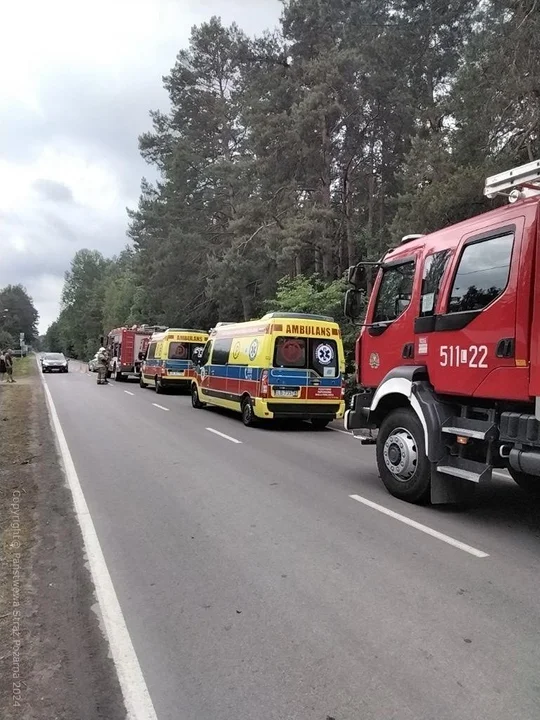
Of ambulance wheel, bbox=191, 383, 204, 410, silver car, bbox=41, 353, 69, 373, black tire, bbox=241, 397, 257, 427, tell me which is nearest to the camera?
black tire, bbox=241, 397, 257, 427

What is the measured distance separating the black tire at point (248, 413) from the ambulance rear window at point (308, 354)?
4.11 feet

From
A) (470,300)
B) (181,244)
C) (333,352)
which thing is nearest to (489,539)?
(470,300)

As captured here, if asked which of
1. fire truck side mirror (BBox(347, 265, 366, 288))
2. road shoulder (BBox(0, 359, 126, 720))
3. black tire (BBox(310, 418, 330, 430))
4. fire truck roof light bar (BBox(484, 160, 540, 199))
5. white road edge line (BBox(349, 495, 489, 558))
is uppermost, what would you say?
fire truck roof light bar (BBox(484, 160, 540, 199))

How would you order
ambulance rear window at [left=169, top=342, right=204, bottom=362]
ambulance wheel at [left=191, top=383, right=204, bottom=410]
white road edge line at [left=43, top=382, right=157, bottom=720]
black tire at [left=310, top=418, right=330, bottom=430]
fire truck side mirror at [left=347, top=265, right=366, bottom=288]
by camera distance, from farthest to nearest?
1. ambulance rear window at [left=169, top=342, right=204, bottom=362]
2. ambulance wheel at [left=191, top=383, right=204, bottom=410]
3. black tire at [left=310, top=418, right=330, bottom=430]
4. fire truck side mirror at [left=347, top=265, right=366, bottom=288]
5. white road edge line at [left=43, top=382, right=157, bottom=720]

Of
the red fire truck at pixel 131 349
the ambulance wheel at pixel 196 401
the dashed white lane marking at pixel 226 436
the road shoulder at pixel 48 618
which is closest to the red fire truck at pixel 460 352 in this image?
the road shoulder at pixel 48 618

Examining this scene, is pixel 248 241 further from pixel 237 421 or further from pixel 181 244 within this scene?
pixel 237 421

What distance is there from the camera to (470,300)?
19.5 feet

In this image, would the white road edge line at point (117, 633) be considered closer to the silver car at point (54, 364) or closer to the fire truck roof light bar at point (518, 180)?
the fire truck roof light bar at point (518, 180)

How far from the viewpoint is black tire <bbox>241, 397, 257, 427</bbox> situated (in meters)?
13.5

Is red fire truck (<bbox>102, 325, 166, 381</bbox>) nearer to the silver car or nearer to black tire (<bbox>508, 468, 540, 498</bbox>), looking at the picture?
the silver car

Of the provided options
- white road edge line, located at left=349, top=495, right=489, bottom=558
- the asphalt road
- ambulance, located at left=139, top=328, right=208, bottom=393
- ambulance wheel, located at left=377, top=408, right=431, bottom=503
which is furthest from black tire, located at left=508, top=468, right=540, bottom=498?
ambulance, located at left=139, top=328, right=208, bottom=393

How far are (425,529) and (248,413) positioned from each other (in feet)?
26.9

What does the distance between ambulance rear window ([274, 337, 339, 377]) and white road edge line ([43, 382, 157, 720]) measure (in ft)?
23.9

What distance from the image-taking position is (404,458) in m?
6.64
